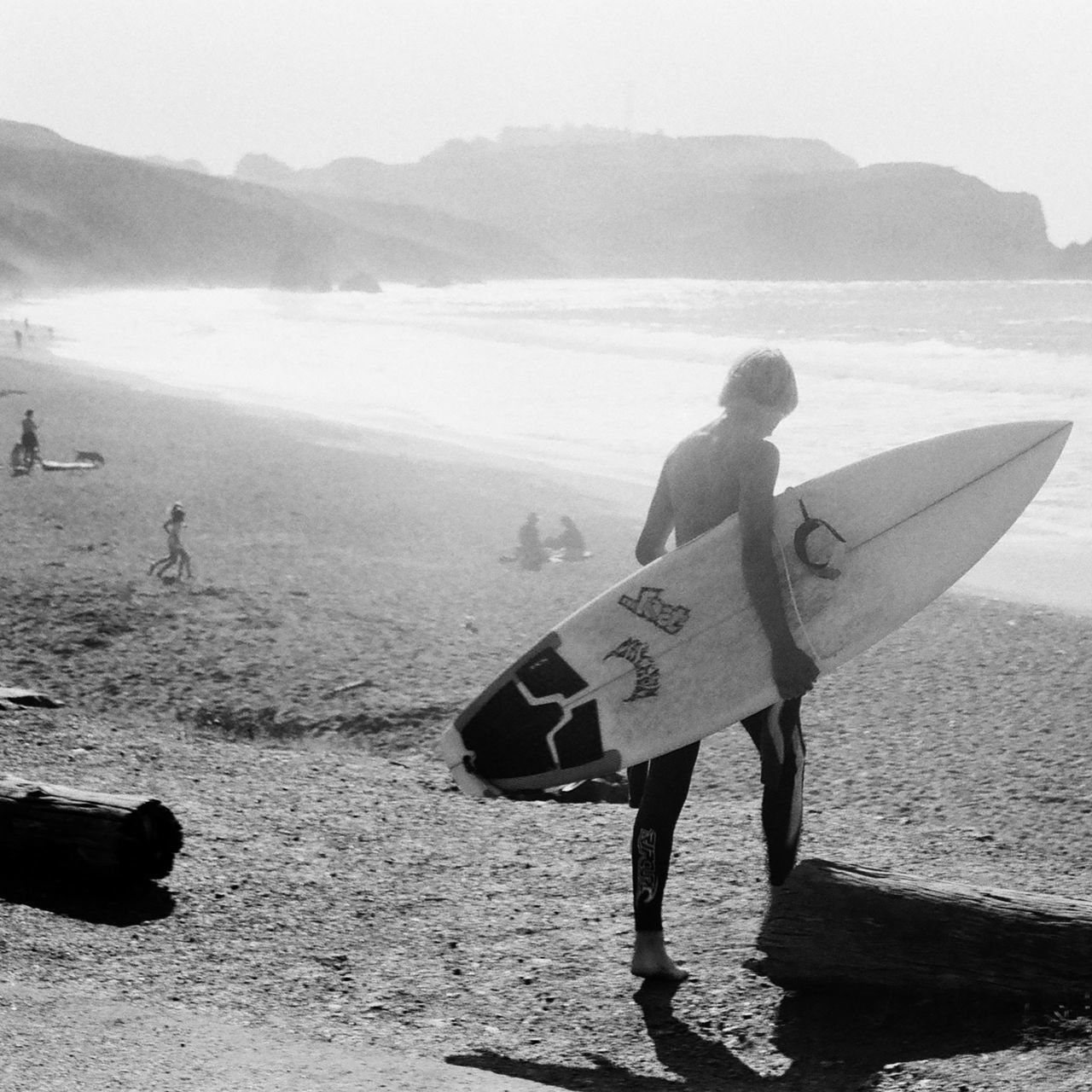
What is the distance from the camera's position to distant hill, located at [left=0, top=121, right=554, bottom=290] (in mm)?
114062

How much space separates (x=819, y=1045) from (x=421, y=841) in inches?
72.5

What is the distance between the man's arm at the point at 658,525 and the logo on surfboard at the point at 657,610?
135 millimetres

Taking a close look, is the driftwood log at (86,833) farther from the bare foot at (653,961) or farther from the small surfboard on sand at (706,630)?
the bare foot at (653,961)

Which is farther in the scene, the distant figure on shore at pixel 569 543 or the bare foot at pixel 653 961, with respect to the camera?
the distant figure on shore at pixel 569 543

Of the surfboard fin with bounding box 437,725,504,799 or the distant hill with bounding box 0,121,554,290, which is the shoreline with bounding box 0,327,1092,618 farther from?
the distant hill with bounding box 0,121,554,290

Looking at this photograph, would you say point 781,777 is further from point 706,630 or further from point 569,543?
point 569,543

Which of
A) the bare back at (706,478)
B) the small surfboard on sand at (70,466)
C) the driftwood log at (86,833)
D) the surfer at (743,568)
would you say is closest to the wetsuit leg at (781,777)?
the surfer at (743,568)

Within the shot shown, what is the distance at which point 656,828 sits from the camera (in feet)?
11.7

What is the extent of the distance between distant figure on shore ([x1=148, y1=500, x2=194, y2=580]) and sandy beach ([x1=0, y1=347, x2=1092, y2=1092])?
180 mm

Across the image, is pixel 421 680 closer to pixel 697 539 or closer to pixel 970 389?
pixel 697 539

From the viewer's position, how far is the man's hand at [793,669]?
3492 millimetres

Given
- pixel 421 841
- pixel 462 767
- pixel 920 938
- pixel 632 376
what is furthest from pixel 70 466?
pixel 632 376

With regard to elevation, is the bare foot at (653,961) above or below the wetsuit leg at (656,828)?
below

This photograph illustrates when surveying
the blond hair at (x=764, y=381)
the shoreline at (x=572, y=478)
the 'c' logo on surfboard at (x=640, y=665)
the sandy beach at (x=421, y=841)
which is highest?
the blond hair at (x=764, y=381)
